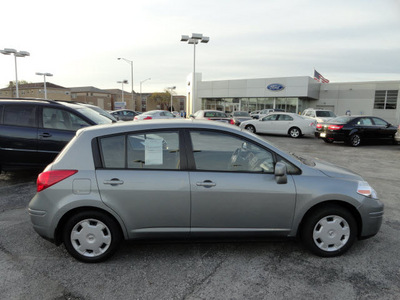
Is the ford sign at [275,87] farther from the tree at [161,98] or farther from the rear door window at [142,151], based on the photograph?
the tree at [161,98]

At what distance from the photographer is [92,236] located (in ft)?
10.1

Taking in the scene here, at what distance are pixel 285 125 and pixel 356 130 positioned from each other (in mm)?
4590

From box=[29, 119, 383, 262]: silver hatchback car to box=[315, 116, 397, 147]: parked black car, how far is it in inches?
449

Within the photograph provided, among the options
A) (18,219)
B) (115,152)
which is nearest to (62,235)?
(115,152)

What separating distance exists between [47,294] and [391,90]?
43.0 metres

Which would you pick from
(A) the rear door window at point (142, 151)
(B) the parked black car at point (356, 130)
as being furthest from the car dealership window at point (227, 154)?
(B) the parked black car at point (356, 130)

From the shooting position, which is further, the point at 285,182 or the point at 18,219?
the point at 18,219

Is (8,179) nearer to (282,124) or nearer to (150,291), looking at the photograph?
(150,291)

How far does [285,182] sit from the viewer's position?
10.0ft

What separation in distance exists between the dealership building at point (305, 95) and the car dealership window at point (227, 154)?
3603 cm

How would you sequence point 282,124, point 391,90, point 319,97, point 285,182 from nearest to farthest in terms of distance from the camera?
1. point 285,182
2. point 282,124
3. point 391,90
4. point 319,97

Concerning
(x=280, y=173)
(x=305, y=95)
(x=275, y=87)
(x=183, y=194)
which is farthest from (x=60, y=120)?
(x=275, y=87)

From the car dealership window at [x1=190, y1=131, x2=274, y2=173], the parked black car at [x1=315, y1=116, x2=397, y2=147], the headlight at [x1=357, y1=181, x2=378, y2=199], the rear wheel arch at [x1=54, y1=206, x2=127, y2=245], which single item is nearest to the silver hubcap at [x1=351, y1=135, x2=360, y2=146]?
the parked black car at [x1=315, y1=116, x2=397, y2=147]

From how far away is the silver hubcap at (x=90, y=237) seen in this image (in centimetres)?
307
